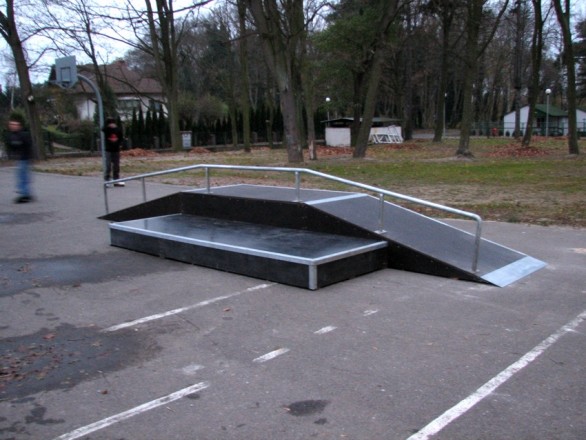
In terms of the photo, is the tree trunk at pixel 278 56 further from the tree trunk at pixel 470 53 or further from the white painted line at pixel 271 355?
the white painted line at pixel 271 355

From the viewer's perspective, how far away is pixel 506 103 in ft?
303

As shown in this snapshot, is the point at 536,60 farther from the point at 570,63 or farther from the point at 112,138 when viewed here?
the point at 112,138

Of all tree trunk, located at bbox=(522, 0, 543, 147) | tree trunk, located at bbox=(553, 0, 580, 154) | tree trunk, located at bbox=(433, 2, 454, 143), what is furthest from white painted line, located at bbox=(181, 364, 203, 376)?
tree trunk, located at bbox=(433, 2, 454, 143)

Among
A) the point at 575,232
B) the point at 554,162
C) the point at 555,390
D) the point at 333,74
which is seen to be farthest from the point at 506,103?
the point at 555,390

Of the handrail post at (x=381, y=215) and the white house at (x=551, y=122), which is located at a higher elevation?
the white house at (x=551, y=122)

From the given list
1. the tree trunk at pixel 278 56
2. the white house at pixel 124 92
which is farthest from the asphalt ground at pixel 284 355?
the white house at pixel 124 92

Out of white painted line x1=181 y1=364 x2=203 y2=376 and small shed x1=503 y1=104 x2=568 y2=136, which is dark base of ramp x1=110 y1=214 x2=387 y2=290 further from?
small shed x1=503 y1=104 x2=568 y2=136

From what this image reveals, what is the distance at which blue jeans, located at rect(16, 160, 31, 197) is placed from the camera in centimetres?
1321

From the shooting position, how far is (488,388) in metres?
4.15

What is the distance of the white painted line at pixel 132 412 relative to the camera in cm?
357

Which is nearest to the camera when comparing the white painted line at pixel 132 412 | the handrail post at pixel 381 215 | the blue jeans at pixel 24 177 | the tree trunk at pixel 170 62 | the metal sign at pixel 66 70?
the white painted line at pixel 132 412

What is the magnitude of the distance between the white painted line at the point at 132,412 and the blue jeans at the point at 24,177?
1053 centimetres

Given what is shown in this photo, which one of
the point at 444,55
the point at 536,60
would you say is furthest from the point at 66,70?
the point at 444,55

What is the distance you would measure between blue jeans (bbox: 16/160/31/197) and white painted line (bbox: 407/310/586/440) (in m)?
11.6
